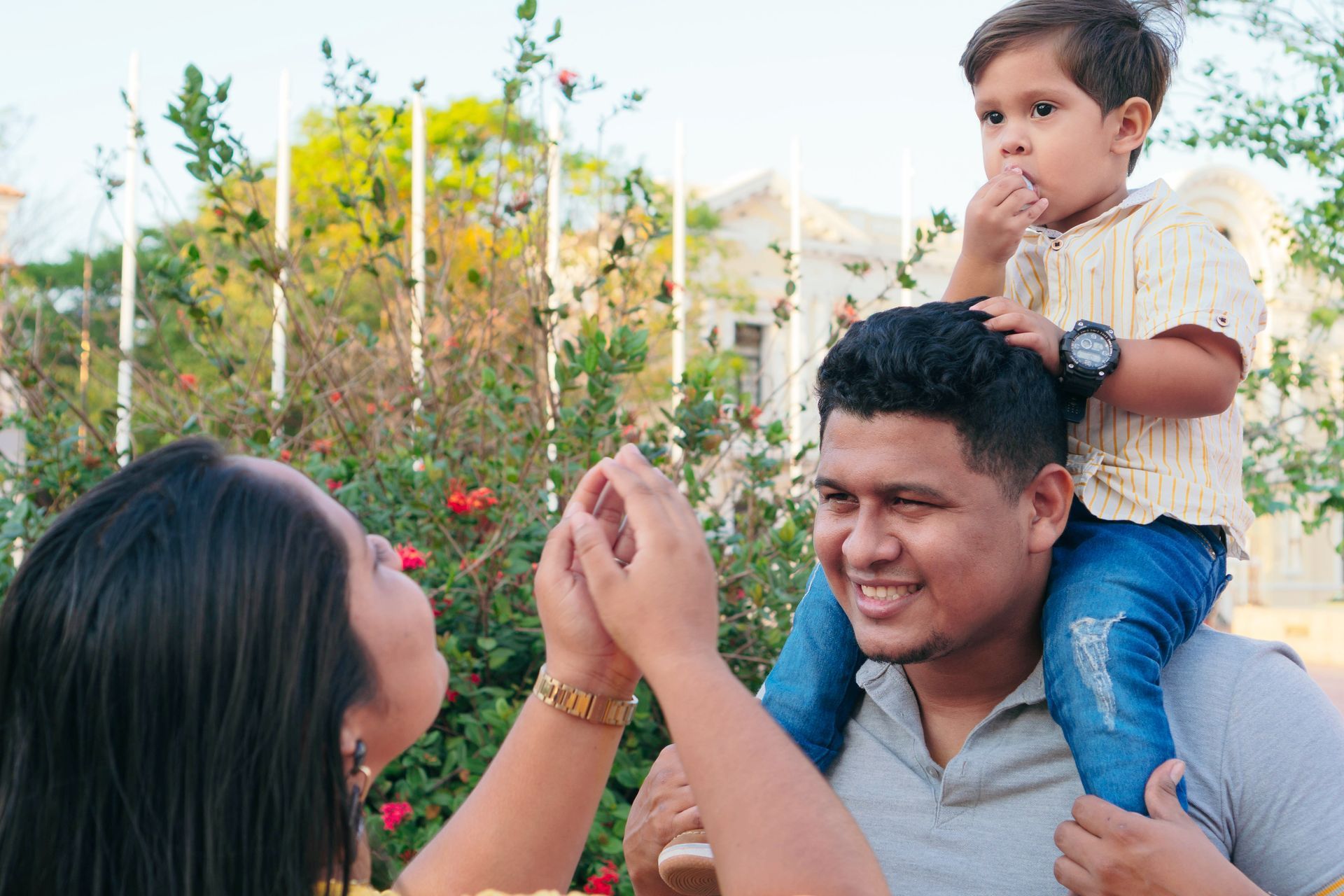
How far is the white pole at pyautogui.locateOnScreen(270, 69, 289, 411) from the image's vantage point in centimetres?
445

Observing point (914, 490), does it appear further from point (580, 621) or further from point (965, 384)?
point (580, 621)

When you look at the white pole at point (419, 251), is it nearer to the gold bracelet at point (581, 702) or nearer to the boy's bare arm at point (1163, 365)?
the boy's bare arm at point (1163, 365)

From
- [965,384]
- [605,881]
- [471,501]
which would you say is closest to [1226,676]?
[965,384]

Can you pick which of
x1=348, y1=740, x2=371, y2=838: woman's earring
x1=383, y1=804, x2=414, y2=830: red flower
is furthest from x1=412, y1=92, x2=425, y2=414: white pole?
x1=348, y1=740, x2=371, y2=838: woman's earring

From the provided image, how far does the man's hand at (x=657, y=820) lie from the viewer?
218 cm

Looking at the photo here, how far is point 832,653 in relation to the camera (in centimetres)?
238

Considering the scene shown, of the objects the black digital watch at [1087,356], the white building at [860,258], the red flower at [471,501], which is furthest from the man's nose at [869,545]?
A: the white building at [860,258]

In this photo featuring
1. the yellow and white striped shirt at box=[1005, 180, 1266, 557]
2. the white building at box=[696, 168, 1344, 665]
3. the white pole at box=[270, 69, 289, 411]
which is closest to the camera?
the yellow and white striped shirt at box=[1005, 180, 1266, 557]

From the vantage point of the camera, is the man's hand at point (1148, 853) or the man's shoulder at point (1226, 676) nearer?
the man's hand at point (1148, 853)

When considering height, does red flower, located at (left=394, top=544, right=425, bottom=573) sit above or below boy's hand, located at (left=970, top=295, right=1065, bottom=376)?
below

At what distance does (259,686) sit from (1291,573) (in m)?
26.7

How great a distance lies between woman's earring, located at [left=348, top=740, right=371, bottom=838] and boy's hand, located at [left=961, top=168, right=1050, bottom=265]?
4.67 ft

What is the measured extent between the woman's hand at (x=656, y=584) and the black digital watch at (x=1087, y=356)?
2.85 ft

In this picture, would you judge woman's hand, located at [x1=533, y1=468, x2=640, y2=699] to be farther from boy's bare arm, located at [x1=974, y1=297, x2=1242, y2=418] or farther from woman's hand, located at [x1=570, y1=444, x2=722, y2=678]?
boy's bare arm, located at [x1=974, y1=297, x2=1242, y2=418]
